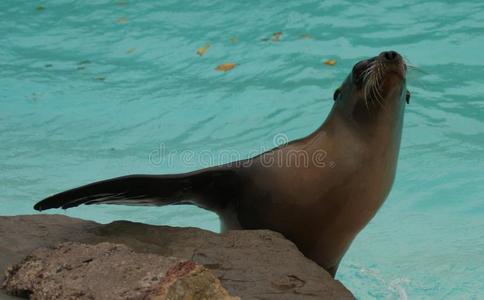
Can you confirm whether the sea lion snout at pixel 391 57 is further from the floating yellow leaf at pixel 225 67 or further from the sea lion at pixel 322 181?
the floating yellow leaf at pixel 225 67

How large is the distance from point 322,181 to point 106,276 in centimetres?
139

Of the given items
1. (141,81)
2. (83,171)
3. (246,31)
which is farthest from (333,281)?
(246,31)

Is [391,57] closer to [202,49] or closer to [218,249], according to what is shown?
[218,249]

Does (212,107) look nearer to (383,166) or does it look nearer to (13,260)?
(383,166)

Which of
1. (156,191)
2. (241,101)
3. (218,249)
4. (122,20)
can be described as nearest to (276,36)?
→ (241,101)

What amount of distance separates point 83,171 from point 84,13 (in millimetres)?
4606

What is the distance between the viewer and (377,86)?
3389 mm

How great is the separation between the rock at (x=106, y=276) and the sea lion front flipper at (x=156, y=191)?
2.22ft

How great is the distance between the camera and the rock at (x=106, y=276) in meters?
2.13

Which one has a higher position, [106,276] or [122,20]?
[122,20]

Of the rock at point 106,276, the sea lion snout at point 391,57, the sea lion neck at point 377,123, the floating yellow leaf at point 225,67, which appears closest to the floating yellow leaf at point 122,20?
the floating yellow leaf at point 225,67

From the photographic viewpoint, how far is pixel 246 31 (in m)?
10.1

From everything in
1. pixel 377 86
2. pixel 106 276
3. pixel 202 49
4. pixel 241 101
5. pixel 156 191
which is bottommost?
pixel 106 276

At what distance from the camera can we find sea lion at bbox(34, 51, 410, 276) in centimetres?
339
